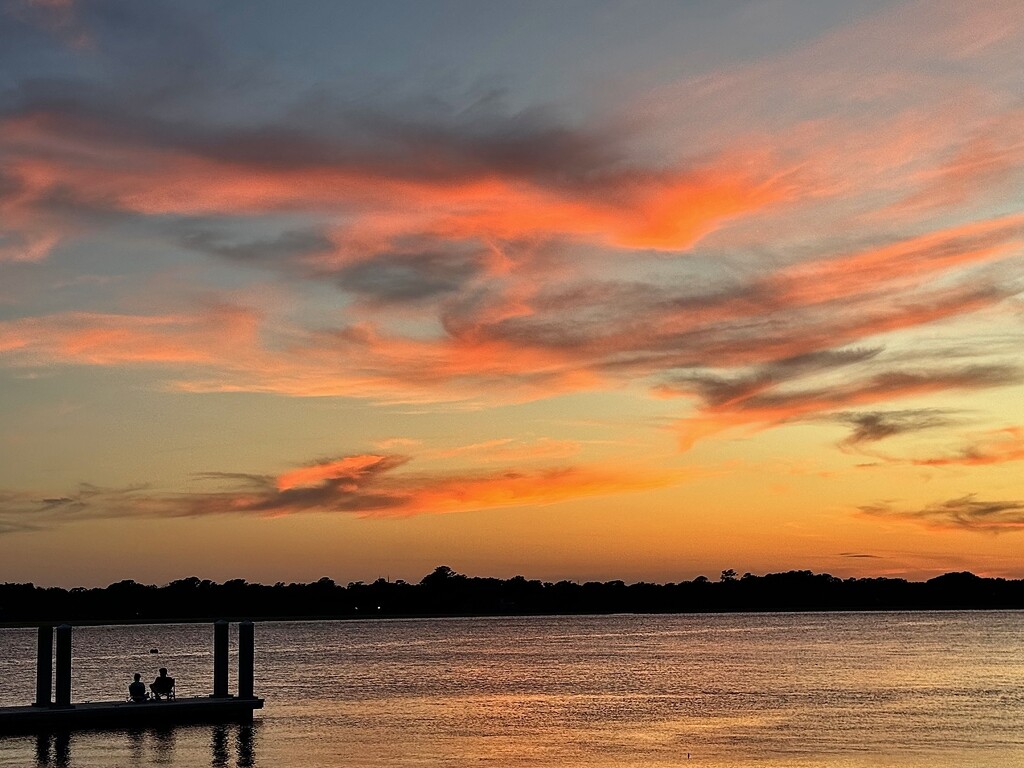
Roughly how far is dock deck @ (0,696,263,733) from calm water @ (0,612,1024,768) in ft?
2.21

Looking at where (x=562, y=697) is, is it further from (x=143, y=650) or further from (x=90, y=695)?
(x=143, y=650)

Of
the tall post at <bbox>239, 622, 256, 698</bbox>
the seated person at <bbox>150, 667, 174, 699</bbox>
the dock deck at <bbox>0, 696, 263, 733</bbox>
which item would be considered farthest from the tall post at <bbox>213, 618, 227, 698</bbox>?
the seated person at <bbox>150, 667, 174, 699</bbox>

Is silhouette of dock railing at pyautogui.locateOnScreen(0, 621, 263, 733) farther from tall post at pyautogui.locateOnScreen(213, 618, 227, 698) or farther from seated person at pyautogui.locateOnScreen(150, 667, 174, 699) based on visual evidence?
seated person at pyautogui.locateOnScreen(150, 667, 174, 699)

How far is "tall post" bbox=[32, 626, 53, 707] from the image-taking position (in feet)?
169

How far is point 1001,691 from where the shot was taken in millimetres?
79812

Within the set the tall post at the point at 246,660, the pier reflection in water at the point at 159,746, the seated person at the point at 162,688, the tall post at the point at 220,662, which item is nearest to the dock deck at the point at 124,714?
the pier reflection in water at the point at 159,746

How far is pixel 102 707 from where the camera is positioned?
165 feet

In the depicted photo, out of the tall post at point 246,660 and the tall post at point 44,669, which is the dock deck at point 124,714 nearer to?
the tall post at point 246,660

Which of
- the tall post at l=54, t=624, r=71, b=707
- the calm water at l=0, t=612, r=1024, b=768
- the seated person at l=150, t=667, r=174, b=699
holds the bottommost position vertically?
the calm water at l=0, t=612, r=1024, b=768

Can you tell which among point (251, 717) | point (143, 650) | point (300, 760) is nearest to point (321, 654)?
point (143, 650)

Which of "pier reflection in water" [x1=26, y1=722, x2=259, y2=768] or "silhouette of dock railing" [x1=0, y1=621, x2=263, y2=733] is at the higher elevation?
"silhouette of dock railing" [x1=0, y1=621, x2=263, y2=733]

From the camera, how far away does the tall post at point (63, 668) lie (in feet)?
166

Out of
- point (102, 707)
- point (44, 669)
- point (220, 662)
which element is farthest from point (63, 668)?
point (220, 662)

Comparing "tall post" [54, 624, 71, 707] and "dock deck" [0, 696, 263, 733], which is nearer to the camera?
"dock deck" [0, 696, 263, 733]
